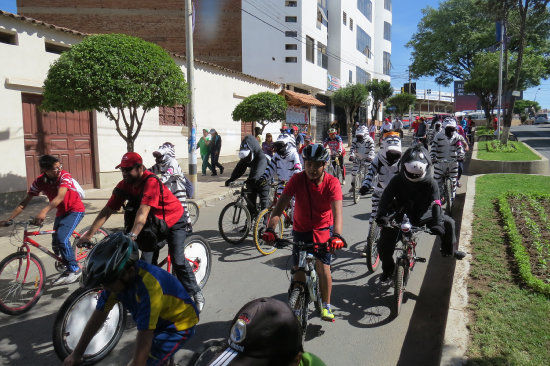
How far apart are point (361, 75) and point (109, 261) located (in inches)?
1718

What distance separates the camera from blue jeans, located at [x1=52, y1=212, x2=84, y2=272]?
516 centimetres

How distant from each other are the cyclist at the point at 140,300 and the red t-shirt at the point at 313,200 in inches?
66.1

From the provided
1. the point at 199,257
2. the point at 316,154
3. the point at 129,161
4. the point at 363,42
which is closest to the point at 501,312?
the point at 316,154

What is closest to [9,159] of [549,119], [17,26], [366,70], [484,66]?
[17,26]

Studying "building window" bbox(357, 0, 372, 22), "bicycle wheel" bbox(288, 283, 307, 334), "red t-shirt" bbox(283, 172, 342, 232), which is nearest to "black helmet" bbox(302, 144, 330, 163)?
"red t-shirt" bbox(283, 172, 342, 232)

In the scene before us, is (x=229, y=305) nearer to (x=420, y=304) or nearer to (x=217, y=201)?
(x=420, y=304)

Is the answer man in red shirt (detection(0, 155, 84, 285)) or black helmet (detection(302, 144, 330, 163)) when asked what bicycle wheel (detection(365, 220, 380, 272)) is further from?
man in red shirt (detection(0, 155, 84, 285))

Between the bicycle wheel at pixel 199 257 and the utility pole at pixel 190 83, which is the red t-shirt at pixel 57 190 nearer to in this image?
the bicycle wheel at pixel 199 257

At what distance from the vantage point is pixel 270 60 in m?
28.2

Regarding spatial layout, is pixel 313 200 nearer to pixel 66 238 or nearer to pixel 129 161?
pixel 129 161

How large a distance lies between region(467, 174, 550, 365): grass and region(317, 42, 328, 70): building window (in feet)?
88.2

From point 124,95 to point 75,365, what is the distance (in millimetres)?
6708

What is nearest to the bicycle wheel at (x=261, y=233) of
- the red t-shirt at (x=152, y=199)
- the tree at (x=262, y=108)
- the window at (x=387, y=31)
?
the red t-shirt at (x=152, y=199)

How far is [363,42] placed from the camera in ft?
142
